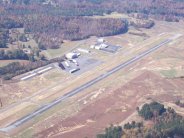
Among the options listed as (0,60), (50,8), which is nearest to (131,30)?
(50,8)

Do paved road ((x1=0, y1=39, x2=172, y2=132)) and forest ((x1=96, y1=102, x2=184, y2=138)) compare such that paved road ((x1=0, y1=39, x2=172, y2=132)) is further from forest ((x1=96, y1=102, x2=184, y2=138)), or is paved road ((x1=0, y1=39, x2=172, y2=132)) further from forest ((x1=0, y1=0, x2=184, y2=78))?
forest ((x1=0, y1=0, x2=184, y2=78))

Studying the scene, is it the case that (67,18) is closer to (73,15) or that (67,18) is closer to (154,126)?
(73,15)

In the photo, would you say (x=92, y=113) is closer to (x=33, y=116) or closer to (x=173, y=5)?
(x=33, y=116)

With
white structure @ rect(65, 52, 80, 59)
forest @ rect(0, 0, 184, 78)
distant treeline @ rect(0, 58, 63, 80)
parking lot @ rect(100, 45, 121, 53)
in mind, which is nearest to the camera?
distant treeline @ rect(0, 58, 63, 80)

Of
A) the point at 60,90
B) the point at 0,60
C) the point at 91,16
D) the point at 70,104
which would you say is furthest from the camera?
the point at 91,16

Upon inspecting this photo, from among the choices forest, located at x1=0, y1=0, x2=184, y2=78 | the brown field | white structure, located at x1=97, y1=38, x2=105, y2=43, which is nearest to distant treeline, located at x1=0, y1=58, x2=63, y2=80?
forest, located at x1=0, y1=0, x2=184, y2=78

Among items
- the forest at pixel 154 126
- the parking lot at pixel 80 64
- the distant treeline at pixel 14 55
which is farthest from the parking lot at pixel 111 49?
the forest at pixel 154 126
